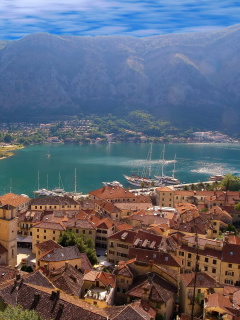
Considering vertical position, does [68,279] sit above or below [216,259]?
above

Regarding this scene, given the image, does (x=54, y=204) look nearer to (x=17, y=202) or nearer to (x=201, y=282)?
(x=17, y=202)

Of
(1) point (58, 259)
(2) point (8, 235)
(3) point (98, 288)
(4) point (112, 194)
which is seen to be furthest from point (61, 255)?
(4) point (112, 194)

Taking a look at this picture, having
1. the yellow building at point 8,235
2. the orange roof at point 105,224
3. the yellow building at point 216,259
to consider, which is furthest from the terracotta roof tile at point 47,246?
the yellow building at point 216,259

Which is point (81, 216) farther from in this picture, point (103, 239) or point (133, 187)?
point (133, 187)

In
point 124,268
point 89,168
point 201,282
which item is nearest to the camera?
point 201,282

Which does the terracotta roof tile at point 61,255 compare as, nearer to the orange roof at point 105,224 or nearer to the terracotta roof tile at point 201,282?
the terracotta roof tile at point 201,282

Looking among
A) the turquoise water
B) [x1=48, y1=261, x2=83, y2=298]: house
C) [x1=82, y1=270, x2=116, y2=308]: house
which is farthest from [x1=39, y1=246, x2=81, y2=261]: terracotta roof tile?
the turquoise water

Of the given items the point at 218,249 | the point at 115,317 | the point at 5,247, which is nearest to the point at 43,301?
the point at 115,317
